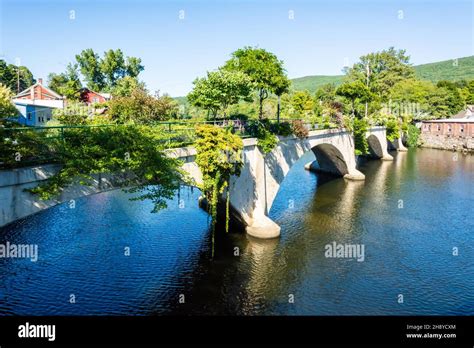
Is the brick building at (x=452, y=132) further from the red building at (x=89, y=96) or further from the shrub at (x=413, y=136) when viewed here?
the red building at (x=89, y=96)

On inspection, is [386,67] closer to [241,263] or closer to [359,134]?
[359,134]

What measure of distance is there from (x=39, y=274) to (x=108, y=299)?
19.6 feet

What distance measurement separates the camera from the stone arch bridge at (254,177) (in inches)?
614

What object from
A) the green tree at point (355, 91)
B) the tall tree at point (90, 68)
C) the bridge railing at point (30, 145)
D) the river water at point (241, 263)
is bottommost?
the river water at point (241, 263)

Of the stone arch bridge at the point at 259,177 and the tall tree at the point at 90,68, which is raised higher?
the tall tree at the point at 90,68

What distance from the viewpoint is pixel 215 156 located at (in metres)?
24.3

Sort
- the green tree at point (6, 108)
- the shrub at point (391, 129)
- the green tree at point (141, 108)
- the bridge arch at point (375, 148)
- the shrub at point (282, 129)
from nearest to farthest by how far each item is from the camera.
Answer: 1. the green tree at point (6, 108)
2. the shrub at point (282, 129)
3. the green tree at point (141, 108)
4. the bridge arch at point (375, 148)
5. the shrub at point (391, 129)

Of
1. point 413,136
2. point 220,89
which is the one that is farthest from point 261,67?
point 413,136

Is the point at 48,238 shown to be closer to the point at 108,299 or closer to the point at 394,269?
the point at 108,299

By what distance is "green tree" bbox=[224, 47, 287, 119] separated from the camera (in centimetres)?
3266

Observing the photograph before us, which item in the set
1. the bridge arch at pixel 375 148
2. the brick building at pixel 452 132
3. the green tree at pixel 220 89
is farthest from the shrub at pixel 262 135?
the brick building at pixel 452 132

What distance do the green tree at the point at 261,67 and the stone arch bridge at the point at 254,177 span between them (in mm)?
5486

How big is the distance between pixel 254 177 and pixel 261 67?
1006 centimetres

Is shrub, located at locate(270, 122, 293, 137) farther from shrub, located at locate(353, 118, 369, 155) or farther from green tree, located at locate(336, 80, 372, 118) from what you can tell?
green tree, located at locate(336, 80, 372, 118)
